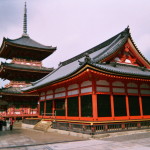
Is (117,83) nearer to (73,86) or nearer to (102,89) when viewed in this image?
(102,89)

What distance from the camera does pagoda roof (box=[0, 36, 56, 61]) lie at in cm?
3078

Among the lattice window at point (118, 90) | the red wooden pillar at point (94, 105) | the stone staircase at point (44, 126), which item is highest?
the lattice window at point (118, 90)

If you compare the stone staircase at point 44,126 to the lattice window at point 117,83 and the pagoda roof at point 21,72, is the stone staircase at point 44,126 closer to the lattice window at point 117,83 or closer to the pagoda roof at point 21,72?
the lattice window at point 117,83

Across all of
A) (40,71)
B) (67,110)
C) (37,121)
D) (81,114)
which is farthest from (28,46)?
(81,114)

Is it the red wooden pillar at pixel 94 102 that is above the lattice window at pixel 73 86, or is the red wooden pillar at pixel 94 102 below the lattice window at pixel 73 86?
below

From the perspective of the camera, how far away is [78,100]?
1560 centimetres

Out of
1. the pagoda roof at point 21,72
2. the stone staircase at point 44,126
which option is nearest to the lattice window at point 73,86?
the stone staircase at point 44,126

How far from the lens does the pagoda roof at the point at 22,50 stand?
30781 mm

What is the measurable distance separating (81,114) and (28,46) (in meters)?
20.4

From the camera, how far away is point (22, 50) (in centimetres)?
3228

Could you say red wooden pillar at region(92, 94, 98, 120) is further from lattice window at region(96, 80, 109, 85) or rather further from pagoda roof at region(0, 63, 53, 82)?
pagoda roof at region(0, 63, 53, 82)

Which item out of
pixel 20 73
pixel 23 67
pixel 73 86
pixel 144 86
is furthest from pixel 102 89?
pixel 20 73

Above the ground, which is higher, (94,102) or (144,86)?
(144,86)

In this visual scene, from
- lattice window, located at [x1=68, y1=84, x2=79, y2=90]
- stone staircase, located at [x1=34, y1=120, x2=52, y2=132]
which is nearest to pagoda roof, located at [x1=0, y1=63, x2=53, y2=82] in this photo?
stone staircase, located at [x1=34, y1=120, x2=52, y2=132]
